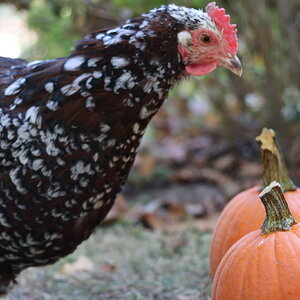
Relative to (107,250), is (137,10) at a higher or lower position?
higher

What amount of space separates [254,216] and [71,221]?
0.70 meters

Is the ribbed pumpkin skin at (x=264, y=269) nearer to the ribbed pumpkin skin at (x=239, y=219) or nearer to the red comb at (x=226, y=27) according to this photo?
the ribbed pumpkin skin at (x=239, y=219)

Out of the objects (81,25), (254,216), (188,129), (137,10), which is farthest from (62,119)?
(188,129)

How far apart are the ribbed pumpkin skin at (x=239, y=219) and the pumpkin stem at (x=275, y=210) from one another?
26 centimetres

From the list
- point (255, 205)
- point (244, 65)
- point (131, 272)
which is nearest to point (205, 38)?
point (255, 205)

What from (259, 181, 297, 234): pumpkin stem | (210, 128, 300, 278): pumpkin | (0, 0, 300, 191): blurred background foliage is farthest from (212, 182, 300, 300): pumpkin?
(0, 0, 300, 191): blurred background foliage

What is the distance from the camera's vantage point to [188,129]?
699 cm

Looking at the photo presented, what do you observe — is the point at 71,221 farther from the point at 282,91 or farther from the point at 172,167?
the point at 172,167

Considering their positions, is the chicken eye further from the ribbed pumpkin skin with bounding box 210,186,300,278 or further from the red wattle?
the ribbed pumpkin skin with bounding box 210,186,300,278

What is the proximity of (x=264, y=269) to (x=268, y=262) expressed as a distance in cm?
2

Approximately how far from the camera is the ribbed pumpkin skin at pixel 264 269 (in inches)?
72.6

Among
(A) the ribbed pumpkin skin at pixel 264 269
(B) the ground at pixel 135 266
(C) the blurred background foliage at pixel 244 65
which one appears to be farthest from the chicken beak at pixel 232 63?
(C) the blurred background foliage at pixel 244 65

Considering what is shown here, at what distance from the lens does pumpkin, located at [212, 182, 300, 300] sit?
72.7 inches

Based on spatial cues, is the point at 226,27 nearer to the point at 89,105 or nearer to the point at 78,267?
the point at 89,105
